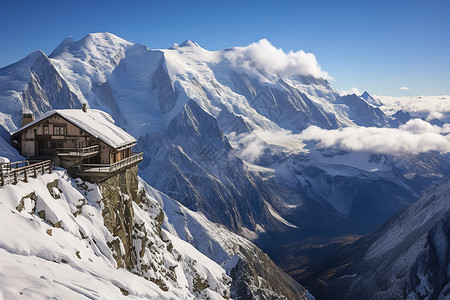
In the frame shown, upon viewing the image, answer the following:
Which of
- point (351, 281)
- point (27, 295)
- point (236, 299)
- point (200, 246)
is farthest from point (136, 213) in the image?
point (351, 281)

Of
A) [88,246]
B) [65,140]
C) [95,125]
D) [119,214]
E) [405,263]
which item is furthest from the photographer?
[405,263]

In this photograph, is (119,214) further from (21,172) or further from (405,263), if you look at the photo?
(405,263)

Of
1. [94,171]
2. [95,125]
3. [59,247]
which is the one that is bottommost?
[59,247]

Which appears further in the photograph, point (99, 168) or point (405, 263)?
point (405, 263)

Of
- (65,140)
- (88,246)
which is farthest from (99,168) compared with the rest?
(88,246)

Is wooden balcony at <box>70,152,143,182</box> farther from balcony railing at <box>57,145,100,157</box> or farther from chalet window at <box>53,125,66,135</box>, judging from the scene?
chalet window at <box>53,125,66,135</box>

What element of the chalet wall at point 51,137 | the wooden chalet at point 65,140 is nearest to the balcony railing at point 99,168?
the wooden chalet at point 65,140
